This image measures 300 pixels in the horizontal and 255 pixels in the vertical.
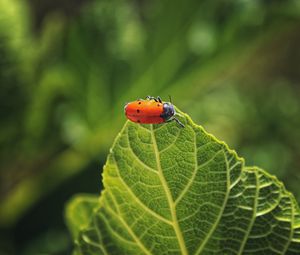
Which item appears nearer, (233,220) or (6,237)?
(233,220)

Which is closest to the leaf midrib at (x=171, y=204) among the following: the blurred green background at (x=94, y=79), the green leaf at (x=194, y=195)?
the green leaf at (x=194, y=195)

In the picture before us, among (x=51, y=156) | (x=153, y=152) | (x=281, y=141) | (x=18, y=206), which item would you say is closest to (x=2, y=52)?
(x=18, y=206)

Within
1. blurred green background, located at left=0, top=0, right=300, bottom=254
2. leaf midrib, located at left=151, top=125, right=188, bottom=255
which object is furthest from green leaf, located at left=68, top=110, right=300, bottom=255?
blurred green background, located at left=0, top=0, right=300, bottom=254

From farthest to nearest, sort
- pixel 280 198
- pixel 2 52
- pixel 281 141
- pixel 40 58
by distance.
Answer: pixel 281 141 → pixel 40 58 → pixel 2 52 → pixel 280 198

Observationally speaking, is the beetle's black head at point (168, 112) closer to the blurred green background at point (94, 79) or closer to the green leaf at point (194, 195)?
the green leaf at point (194, 195)

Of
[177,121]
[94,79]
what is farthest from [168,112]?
[94,79]

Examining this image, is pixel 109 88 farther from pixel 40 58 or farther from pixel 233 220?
pixel 233 220

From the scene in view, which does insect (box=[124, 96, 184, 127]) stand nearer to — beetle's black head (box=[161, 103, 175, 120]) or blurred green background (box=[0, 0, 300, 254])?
beetle's black head (box=[161, 103, 175, 120])

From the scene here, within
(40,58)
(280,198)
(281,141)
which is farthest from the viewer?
(281,141)
